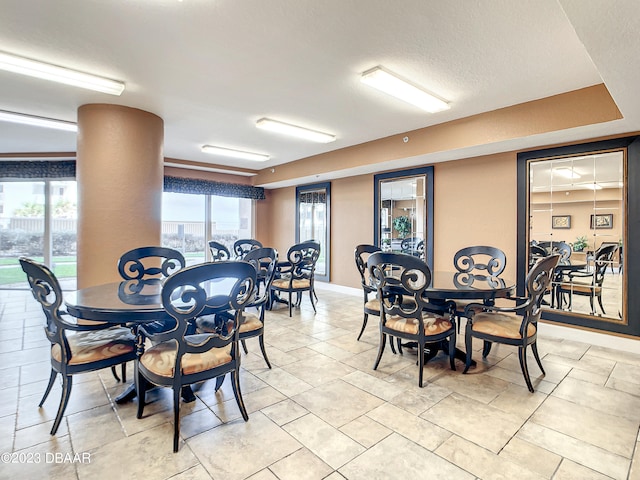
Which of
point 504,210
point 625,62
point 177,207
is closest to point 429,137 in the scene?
point 504,210

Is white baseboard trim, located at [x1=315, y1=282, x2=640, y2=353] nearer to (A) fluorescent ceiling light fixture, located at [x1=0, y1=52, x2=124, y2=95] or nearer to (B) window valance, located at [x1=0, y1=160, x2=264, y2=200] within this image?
(A) fluorescent ceiling light fixture, located at [x1=0, y1=52, x2=124, y2=95]

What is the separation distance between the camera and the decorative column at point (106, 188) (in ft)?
11.7

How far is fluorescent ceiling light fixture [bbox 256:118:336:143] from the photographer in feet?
13.4

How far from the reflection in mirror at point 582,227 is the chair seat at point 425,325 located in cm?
211

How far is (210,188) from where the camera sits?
23.4ft

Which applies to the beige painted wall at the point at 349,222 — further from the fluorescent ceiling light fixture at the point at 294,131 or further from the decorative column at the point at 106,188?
the decorative column at the point at 106,188

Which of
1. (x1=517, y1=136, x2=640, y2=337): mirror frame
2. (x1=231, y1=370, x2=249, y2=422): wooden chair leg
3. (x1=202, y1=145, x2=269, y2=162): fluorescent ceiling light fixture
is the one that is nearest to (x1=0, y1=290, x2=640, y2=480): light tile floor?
(x1=231, y1=370, x2=249, y2=422): wooden chair leg

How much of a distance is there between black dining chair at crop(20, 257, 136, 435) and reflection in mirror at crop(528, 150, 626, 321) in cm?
442

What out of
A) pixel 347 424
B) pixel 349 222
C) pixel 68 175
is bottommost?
pixel 347 424

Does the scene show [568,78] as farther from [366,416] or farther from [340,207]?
[340,207]

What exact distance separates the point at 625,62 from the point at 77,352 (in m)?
3.73

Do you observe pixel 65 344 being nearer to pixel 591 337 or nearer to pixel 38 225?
pixel 591 337

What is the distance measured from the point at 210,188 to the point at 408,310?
5.68 meters

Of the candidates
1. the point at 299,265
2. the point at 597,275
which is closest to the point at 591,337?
the point at 597,275
